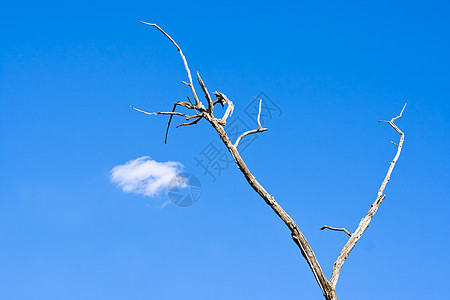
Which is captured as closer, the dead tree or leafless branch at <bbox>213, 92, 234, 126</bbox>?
the dead tree

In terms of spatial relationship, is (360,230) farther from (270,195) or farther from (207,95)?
(207,95)

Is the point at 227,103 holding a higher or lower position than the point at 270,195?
higher

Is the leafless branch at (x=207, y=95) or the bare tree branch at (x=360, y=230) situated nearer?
the bare tree branch at (x=360, y=230)

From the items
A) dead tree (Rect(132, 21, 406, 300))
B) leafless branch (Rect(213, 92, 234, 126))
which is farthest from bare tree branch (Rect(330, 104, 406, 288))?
leafless branch (Rect(213, 92, 234, 126))

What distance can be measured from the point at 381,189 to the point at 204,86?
2443 mm

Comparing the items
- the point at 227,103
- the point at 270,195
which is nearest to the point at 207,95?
the point at 227,103

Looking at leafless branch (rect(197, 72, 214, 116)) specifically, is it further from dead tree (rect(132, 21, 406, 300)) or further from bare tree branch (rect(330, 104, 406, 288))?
bare tree branch (rect(330, 104, 406, 288))

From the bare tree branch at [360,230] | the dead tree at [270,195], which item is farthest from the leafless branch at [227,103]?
the bare tree branch at [360,230]

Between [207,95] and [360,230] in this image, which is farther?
[207,95]

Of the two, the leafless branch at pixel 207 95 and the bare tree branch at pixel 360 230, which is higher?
the leafless branch at pixel 207 95

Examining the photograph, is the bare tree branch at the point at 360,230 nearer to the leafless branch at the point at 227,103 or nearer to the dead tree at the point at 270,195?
the dead tree at the point at 270,195

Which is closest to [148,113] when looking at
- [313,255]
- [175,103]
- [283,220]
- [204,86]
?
[175,103]

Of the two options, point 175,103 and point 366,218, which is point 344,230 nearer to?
point 366,218

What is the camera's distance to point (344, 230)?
4672 mm
